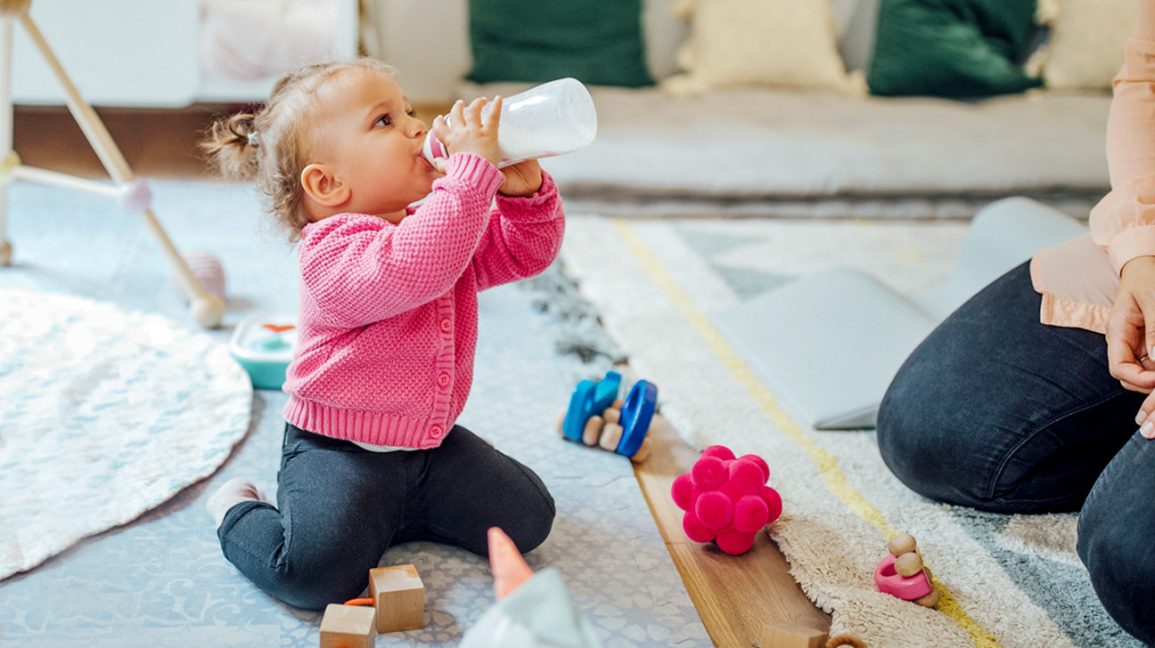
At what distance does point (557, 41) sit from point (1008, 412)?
1.81 metres

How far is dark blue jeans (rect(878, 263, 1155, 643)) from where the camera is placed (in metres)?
1.14

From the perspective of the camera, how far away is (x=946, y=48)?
2773 millimetres

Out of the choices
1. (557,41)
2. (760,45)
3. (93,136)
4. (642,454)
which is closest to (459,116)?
(642,454)

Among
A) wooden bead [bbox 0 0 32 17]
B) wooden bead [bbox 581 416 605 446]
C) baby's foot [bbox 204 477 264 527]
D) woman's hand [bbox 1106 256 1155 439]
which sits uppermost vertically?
wooden bead [bbox 0 0 32 17]

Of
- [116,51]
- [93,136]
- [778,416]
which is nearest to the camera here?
[778,416]

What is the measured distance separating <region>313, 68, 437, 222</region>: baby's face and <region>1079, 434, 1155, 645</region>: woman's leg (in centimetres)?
69

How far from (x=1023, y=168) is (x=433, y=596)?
1.86m

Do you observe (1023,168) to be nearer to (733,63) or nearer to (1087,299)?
(733,63)

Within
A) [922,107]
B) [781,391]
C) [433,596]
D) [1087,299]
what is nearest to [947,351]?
[1087,299]

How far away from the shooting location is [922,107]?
107 inches

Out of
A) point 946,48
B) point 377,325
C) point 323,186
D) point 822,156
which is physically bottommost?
point 822,156

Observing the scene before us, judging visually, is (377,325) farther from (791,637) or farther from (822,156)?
(822,156)

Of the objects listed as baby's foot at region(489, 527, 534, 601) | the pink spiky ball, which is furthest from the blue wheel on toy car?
baby's foot at region(489, 527, 534, 601)

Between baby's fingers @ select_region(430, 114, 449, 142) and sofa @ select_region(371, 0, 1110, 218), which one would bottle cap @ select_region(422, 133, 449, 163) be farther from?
sofa @ select_region(371, 0, 1110, 218)
